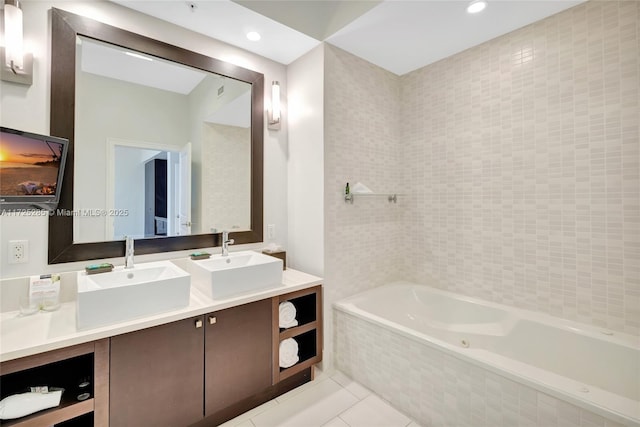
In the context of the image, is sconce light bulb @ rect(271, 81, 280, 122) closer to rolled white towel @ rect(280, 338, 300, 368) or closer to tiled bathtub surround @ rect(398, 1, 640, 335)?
tiled bathtub surround @ rect(398, 1, 640, 335)

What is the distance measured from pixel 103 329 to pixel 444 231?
2.48 metres

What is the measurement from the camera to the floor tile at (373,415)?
1.74 meters

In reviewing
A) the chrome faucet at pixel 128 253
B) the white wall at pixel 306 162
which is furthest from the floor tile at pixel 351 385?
the chrome faucet at pixel 128 253

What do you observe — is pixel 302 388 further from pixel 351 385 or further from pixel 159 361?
pixel 159 361

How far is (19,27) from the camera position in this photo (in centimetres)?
144

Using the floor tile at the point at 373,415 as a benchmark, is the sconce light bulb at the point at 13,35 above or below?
above

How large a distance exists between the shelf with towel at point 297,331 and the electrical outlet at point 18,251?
4.42ft

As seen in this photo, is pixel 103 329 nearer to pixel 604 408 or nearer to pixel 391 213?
pixel 604 408

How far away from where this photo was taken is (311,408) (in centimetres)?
187

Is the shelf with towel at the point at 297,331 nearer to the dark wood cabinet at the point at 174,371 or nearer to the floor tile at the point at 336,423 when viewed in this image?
the dark wood cabinet at the point at 174,371

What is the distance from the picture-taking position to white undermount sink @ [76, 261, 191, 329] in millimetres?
1285

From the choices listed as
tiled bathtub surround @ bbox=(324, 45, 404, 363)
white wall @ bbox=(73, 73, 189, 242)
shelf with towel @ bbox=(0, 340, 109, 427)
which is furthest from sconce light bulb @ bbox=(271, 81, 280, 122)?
shelf with towel @ bbox=(0, 340, 109, 427)

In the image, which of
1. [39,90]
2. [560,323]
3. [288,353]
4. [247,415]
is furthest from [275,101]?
[560,323]

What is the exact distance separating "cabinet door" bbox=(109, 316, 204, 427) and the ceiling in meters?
1.92
